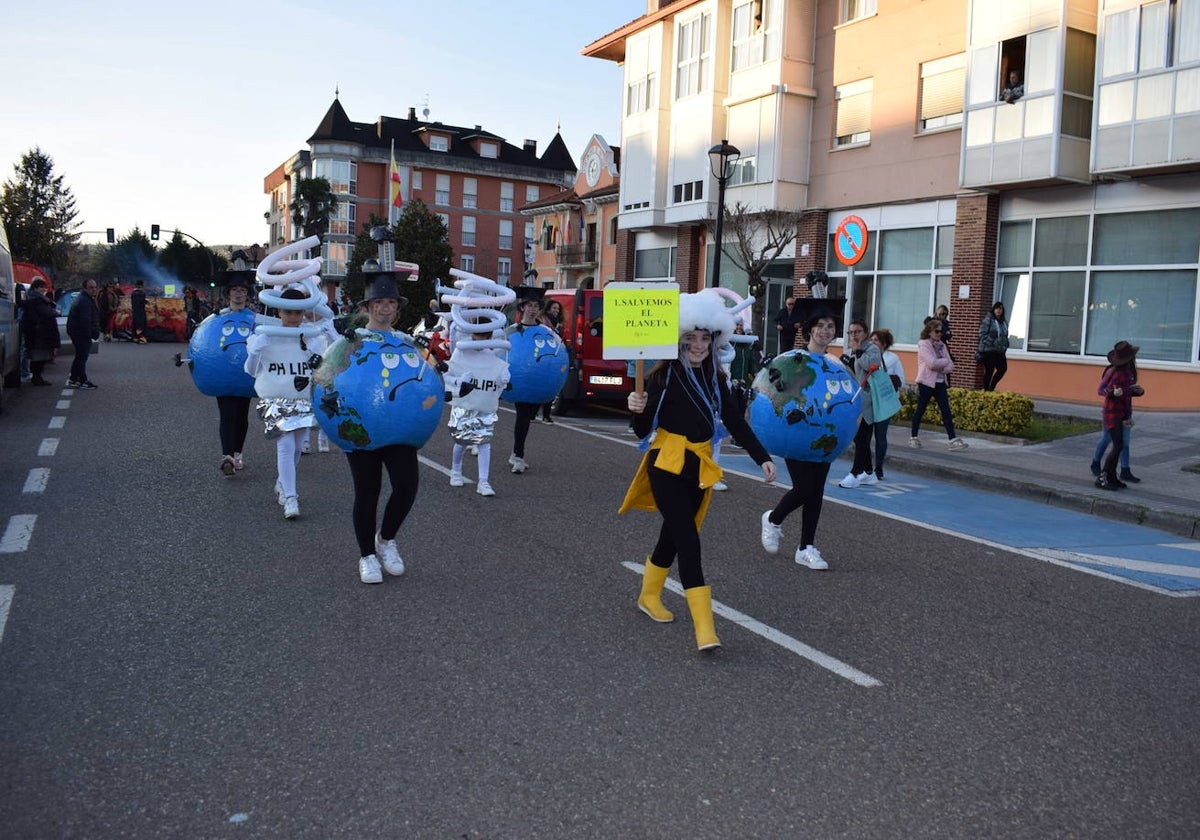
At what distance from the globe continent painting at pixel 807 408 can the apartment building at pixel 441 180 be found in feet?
232

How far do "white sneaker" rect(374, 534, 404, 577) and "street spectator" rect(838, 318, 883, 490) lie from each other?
482 centimetres

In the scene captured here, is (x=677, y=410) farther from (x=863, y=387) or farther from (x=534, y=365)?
(x=863, y=387)

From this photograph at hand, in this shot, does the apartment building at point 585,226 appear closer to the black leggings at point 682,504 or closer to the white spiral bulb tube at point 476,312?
the white spiral bulb tube at point 476,312

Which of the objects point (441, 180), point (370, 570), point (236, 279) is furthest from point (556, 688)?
point (441, 180)

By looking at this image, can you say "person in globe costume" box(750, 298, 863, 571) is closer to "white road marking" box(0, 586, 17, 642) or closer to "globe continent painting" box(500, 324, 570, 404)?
"globe continent painting" box(500, 324, 570, 404)

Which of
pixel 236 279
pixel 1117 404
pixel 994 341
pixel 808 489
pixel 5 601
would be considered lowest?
pixel 5 601

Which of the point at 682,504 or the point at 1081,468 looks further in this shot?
the point at 1081,468

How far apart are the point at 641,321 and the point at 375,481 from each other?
→ 2180 millimetres

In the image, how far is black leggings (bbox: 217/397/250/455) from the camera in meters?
9.68

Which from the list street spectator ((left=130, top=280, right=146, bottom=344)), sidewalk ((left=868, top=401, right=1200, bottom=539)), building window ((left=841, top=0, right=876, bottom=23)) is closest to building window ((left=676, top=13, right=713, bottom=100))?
building window ((left=841, top=0, right=876, bottom=23))

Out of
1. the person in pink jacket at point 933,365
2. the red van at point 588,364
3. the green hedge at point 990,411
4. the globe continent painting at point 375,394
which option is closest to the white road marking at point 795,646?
the globe continent painting at point 375,394

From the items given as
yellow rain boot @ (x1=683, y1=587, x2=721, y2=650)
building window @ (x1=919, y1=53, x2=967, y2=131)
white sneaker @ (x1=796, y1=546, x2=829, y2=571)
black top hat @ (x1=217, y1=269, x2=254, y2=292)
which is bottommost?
white sneaker @ (x1=796, y1=546, x2=829, y2=571)

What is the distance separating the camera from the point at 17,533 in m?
7.53

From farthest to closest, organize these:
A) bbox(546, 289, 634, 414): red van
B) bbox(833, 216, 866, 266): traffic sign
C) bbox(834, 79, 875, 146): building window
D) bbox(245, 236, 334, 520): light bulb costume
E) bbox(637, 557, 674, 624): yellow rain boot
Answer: bbox(834, 79, 875, 146): building window, bbox(546, 289, 634, 414): red van, bbox(833, 216, 866, 266): traffic sign, bbox(245, 236, 334, 520): light bulb costume, bbox(637, 557, 674, 624): yellow rain boot
